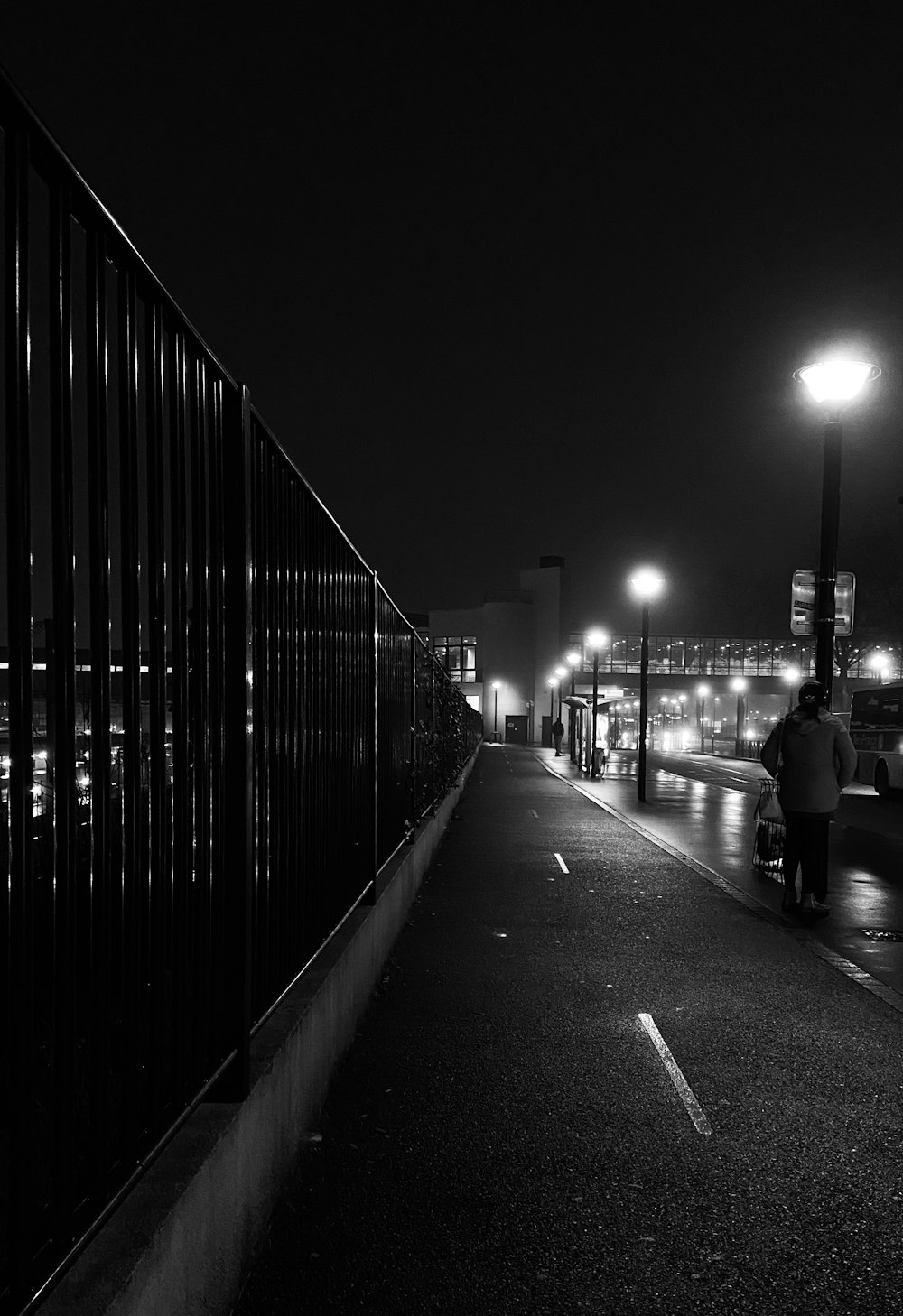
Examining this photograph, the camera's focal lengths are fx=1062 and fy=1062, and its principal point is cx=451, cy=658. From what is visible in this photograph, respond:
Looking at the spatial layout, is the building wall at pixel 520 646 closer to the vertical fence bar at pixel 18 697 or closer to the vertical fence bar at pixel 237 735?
the vertical fence bar at pixel 237 735

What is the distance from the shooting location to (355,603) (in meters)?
6.82

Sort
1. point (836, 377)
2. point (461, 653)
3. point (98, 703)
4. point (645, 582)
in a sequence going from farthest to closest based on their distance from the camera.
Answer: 1. point (461, 653)
2. point (645, 582)
3. point (836, 377)
4. point (98, 703)

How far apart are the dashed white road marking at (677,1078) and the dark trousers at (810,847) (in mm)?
3990

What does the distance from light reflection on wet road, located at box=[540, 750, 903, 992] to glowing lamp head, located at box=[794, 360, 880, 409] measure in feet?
18.8

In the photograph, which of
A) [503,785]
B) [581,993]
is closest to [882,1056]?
[581,993]

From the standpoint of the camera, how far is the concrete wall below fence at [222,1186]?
240cm

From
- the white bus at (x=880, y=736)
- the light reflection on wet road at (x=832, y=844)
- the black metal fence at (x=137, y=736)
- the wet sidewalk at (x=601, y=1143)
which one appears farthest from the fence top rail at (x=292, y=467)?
the white bus at (x=880, y=736)

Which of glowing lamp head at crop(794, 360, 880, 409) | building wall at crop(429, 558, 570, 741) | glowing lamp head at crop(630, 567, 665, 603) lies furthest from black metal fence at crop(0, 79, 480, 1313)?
building wall at crop(429, 558, 570, 741)

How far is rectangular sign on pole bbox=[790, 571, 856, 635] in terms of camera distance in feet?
44.3

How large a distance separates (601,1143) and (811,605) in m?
10.1

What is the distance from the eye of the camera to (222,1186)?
320cm

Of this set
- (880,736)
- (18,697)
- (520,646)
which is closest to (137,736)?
(18,697)

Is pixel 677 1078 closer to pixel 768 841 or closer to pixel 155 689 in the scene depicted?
pixel 155 689

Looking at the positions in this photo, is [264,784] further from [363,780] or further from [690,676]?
[690,676]
